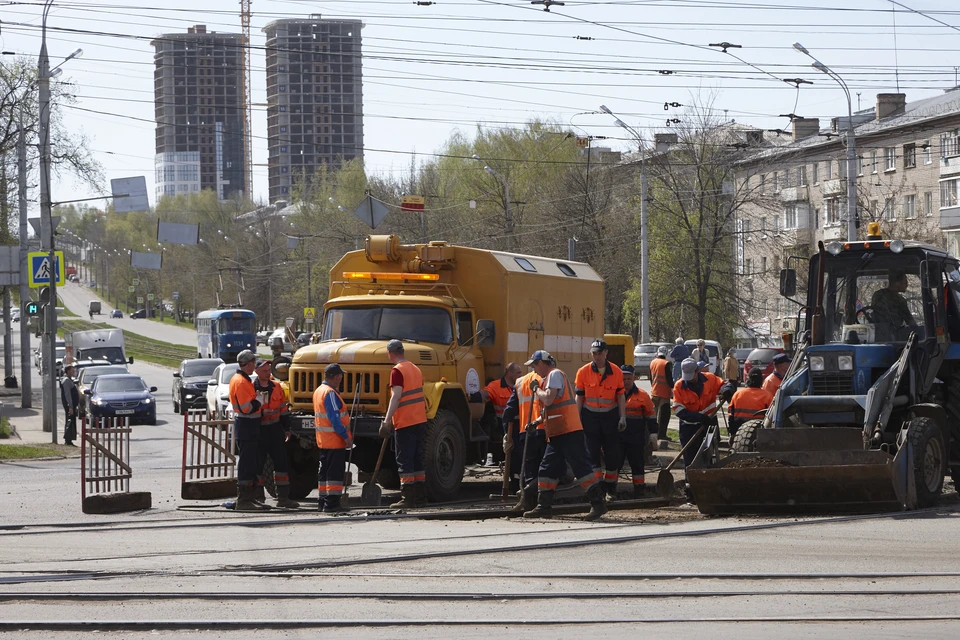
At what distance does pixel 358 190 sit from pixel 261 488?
56974 mm

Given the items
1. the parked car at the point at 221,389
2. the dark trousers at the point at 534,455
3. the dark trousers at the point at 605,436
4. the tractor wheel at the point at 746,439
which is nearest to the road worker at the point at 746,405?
the tractor wheel at the point at 746,439

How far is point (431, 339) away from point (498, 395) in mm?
1136

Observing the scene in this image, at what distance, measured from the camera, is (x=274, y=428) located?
47.7ft

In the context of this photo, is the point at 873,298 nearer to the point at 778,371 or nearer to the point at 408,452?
the point at 778,371

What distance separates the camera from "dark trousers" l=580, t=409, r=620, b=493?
14266mm

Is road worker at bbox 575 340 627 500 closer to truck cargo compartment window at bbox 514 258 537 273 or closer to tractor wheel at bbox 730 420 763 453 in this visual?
tractor wheel at bbox 730 420 763 453

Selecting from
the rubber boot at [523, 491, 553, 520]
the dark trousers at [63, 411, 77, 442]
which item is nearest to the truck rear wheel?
the rubber boot at [523, 491, 553, 520]

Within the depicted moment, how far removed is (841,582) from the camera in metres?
8.62

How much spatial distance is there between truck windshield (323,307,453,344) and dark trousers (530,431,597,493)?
3.23 metres

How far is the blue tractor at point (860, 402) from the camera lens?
12320 millimetres

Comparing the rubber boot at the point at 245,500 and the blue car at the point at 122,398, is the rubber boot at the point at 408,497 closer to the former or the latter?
the rubber boot at the point at 245,500

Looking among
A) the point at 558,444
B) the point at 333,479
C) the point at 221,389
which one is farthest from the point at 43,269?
the point at 558,444

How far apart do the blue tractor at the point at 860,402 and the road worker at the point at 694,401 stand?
160cm

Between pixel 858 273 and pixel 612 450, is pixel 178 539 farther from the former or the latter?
pixel 858 273
